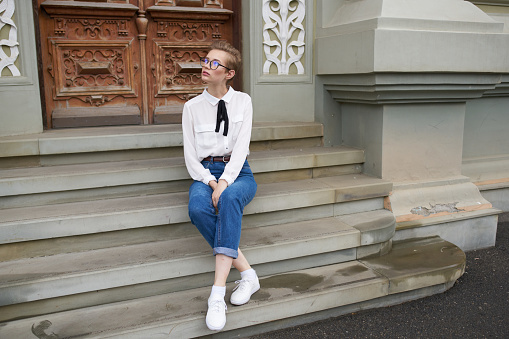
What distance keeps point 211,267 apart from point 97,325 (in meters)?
Result: 0.77

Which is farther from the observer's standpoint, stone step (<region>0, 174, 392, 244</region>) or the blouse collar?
the blouse collar

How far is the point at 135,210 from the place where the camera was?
10.5ft

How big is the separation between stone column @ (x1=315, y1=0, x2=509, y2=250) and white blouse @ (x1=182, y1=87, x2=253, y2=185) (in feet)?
4.14

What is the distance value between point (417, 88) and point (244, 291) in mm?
2269

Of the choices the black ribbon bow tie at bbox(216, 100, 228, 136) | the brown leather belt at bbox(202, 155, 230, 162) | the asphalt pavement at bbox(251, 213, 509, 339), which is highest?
the black ribbon bow tie at bbox(216, 100, 228, 136)

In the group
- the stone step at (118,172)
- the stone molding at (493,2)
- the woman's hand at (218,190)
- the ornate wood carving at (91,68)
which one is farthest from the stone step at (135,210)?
the stone molding at (493,2)

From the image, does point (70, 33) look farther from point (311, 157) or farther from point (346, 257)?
point (346, 257)

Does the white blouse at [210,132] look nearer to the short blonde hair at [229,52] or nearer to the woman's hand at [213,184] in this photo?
the woman's hand at [213,184]

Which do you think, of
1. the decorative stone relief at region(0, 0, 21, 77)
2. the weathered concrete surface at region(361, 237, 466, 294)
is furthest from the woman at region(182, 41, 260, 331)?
the decorative stone relief at region(0, 0, 21, 77)

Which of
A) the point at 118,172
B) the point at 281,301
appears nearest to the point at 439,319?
the point at 281,301

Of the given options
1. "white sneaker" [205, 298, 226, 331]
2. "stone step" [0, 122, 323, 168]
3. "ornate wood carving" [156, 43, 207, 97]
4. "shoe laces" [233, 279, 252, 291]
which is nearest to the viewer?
"white sneaker" [205, 298, 226, 331]

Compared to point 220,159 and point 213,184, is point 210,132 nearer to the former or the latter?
point 220,159

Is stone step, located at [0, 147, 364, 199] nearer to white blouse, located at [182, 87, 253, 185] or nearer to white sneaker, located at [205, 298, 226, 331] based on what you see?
white blouse, located at [182, 87, 253, 185]

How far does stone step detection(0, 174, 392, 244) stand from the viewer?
300cm
